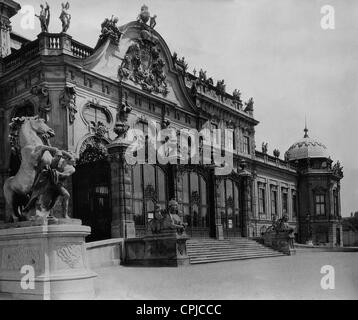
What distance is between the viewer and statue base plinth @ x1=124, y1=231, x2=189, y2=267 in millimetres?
18625

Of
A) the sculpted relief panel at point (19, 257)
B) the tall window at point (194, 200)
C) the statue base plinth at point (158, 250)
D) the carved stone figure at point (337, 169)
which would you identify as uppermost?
the carved stone figure at point (337, 169)

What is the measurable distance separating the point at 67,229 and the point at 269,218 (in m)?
37.4

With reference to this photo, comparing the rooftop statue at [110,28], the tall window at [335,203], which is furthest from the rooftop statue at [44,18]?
the tall window at [335,203]

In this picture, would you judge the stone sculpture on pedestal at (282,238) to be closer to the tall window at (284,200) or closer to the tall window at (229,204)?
the tall window at (229,204)

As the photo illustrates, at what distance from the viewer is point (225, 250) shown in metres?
23.6

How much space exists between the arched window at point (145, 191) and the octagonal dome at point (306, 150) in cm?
3626

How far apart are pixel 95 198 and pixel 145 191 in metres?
2.38

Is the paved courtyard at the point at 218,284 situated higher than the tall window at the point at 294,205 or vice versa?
the tall window at the point at 294,205

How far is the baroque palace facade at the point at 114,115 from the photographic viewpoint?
20875 millimetres

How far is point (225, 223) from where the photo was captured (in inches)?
1091

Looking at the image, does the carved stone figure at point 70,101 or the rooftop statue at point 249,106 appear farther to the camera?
the rooftop statue at point 249,106

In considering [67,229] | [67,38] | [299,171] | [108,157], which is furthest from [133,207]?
[299,171]

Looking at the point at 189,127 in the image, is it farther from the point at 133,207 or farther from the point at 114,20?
the point at 133,207

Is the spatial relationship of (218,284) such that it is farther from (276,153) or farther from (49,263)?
(276,153)
